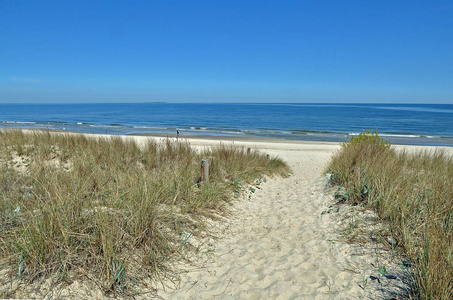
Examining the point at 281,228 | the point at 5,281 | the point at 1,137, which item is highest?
the point at 1,137

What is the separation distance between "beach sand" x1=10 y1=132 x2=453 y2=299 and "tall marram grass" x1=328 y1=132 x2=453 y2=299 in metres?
0.31

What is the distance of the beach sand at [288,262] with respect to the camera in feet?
10.9

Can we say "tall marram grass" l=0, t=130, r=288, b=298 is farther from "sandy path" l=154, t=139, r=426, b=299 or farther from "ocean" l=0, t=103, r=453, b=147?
"ocean" l=0, t=103, r=453, b=147

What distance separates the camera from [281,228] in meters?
5.39

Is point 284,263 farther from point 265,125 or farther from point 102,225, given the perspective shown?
point 265,125

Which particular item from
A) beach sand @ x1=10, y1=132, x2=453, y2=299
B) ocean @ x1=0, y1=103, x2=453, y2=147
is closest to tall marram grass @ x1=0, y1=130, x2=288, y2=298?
beach sand @ x1=10, y1=132, x2=453, y2=299

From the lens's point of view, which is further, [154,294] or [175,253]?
[175,253]

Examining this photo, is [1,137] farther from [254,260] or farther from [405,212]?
[405,212]

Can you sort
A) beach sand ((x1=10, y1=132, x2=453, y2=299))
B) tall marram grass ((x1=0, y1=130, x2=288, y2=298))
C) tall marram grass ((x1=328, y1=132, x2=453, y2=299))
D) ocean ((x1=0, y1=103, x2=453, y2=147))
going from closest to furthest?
1. tall marram grass ((x1=328, y1=132, x2=453, y2=299))
2. tall marram grass ((x1=0, y1=130, x2=288, y2=298))
3. beach sand ((x1=10, y1=132, x2=453, y2=299))
4. ocean ((x1=0, y1=103, x2=453, y2=147))

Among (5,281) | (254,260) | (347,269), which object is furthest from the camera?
(254,260)

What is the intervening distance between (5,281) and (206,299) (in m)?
2.08

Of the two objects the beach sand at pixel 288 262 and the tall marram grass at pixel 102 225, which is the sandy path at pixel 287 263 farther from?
the tall marram grass at pixel 102 225

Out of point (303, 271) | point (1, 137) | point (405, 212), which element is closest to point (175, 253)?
point (303, 271)

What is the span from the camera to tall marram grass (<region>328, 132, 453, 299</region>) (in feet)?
9.43
